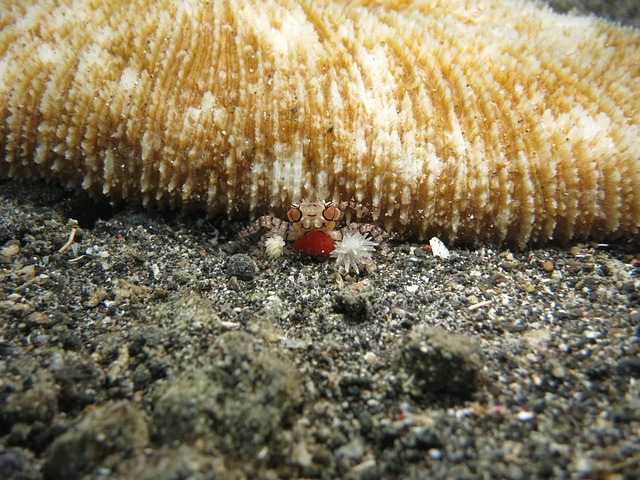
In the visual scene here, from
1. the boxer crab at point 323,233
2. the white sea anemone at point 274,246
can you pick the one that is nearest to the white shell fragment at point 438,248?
the boxer crab at point 323,233

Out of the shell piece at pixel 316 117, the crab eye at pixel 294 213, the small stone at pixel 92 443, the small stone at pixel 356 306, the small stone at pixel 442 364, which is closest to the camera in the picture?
the small stone at pixel 92 443

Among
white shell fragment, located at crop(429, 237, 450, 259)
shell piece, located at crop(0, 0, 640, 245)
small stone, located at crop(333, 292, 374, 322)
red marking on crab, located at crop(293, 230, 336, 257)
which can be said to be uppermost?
shell piece, located at crop(0, 0, 640, 245)

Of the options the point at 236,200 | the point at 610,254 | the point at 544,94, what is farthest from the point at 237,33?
the point at 610,254

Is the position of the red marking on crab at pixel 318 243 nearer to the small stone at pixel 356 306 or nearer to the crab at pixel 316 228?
the crab at pixel 316 228

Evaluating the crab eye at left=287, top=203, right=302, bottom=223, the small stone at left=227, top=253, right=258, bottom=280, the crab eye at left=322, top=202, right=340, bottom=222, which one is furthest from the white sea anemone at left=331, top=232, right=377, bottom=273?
the small stone at left=227, top=253, right=258, bottom=280

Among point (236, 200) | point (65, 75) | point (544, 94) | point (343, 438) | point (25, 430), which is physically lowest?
point (25, 430)

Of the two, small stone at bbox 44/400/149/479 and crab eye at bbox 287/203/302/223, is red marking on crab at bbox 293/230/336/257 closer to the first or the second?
crab eye at bbox 287/203/302/223

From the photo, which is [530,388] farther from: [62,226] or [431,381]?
[62,226]

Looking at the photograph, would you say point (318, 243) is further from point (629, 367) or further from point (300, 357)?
point (629, 367)
